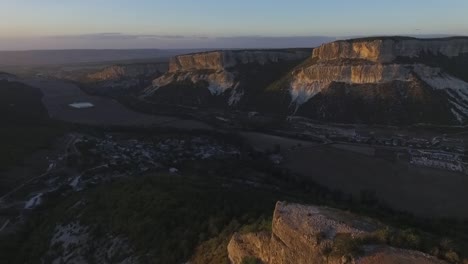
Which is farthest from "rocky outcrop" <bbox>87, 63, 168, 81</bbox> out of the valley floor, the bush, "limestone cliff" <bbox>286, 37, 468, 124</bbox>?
the bush

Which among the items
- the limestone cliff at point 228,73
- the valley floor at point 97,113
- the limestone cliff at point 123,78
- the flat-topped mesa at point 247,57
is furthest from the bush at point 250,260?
the limestone cliff at point 123,78

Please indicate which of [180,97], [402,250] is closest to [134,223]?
[402,250]

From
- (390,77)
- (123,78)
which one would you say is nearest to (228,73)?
(390,77)

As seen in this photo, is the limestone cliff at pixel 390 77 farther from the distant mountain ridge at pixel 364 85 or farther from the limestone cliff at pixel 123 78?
the limestone cliff at pixel 123 78

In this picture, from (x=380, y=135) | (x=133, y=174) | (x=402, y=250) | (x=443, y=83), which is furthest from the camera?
(x=443, y=83)

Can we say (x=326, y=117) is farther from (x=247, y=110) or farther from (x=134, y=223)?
(x=134, y=223)

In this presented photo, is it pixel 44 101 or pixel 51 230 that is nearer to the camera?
pixel 51 230

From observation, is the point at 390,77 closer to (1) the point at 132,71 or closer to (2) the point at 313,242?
(2) the point at 313,242
